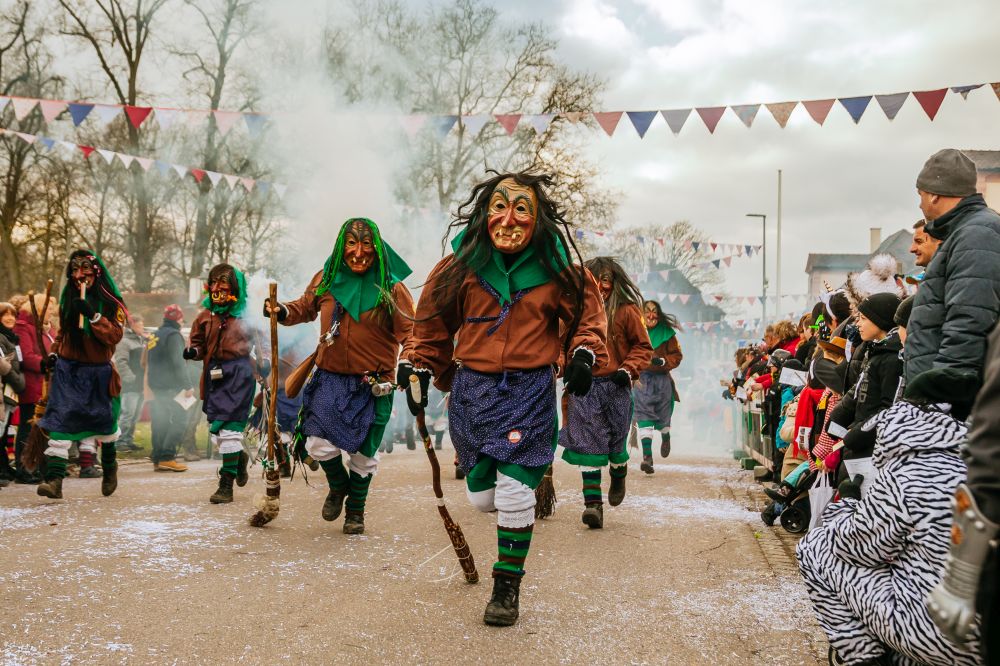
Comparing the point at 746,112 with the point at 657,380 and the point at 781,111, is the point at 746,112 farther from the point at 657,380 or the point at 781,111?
the point at 657,380

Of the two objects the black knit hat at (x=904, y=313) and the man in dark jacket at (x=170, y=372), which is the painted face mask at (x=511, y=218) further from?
the man in dark jacket at (x=170, y=372)

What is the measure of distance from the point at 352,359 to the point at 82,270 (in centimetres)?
283

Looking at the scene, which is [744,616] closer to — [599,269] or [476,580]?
[476,580]

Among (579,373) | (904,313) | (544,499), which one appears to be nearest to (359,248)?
(544,499)

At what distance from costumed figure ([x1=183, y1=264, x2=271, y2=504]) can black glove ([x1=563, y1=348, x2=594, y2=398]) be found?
4252mm

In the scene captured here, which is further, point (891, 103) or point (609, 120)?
point (609, 120)

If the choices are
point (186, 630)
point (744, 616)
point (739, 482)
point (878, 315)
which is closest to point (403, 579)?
point (186, 630)

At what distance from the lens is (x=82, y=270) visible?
793cm

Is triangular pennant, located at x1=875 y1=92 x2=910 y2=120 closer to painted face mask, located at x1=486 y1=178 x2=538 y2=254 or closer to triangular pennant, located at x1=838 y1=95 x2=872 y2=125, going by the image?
triangular pennant, located at x1=838 y1=95 x2=872 y2=125

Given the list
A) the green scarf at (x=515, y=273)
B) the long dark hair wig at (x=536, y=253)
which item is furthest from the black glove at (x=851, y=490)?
the green scarf at (x=515, y=273)

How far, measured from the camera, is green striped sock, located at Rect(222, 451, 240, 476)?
7853 mm

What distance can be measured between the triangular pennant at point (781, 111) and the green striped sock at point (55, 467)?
8.13m

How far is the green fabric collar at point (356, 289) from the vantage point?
6.70 m

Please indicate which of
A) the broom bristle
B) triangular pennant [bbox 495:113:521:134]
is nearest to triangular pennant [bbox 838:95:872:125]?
triangular pennant [bbox 495:113:521:134]
